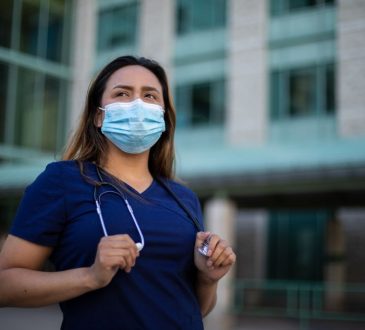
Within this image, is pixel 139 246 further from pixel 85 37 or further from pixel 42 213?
pixel 85 37

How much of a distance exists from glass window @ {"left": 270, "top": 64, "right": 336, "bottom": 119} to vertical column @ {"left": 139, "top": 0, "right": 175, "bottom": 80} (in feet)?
13.6

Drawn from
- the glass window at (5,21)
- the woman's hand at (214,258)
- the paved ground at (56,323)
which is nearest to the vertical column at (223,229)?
the paved ground at (56,323)

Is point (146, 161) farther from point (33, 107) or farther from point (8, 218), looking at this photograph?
point (8, 218)

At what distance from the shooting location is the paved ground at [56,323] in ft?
40.4

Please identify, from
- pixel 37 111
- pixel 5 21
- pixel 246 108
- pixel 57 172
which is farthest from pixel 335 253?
pixel 57 172

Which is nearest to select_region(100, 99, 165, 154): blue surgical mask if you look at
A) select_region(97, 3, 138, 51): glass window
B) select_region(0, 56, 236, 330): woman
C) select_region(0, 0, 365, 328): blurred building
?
select_region(0, 56, 236, 330): woman

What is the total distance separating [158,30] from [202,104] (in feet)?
10.9

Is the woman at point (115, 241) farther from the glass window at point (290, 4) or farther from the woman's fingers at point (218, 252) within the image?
the glass window at point (290, 4)

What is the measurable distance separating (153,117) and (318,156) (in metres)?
13.7

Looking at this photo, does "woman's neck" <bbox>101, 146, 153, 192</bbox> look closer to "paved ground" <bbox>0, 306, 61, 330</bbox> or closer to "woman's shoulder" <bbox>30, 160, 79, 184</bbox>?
"woman's shoulder" <bbox>30, 160, 79, 184</bbox>

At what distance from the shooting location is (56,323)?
1328 cm

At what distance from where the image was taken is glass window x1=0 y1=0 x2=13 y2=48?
53.0 feet

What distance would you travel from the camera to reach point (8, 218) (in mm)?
19688

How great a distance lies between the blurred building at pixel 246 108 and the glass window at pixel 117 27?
52 mm
